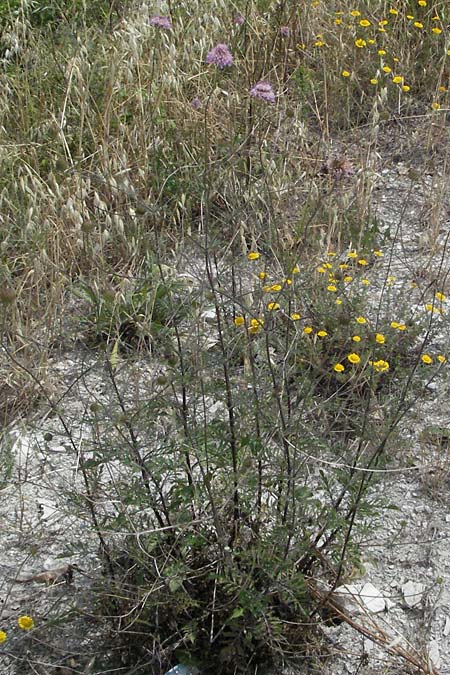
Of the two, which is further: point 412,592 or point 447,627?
point 412,592

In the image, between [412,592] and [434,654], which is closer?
[434,654]

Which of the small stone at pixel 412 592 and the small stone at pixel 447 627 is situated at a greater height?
the small stone at pixel 447 627

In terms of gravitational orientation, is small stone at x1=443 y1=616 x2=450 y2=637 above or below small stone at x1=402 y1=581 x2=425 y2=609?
above

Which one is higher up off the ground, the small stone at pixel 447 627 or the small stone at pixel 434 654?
the small stone at pixel 447 627

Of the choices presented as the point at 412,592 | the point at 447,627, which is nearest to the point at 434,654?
the point at 447,627

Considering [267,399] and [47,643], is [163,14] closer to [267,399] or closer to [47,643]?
[267,399]

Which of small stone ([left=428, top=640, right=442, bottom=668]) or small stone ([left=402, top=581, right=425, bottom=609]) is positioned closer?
small stone ([left=428, top=640, right=442, bottom=668])

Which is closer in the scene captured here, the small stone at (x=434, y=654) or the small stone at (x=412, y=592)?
the small stone at (x=434, y=654)

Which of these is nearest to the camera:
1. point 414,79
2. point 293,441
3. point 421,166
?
point 293,441

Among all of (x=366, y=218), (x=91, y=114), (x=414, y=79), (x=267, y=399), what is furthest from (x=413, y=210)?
(x=267, y=399)

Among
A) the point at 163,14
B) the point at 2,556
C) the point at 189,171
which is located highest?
the point at 163,14

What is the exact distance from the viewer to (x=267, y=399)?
2445 mm

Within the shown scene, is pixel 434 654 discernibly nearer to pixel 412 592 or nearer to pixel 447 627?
pixel 447 627

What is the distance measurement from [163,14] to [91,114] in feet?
2.66
